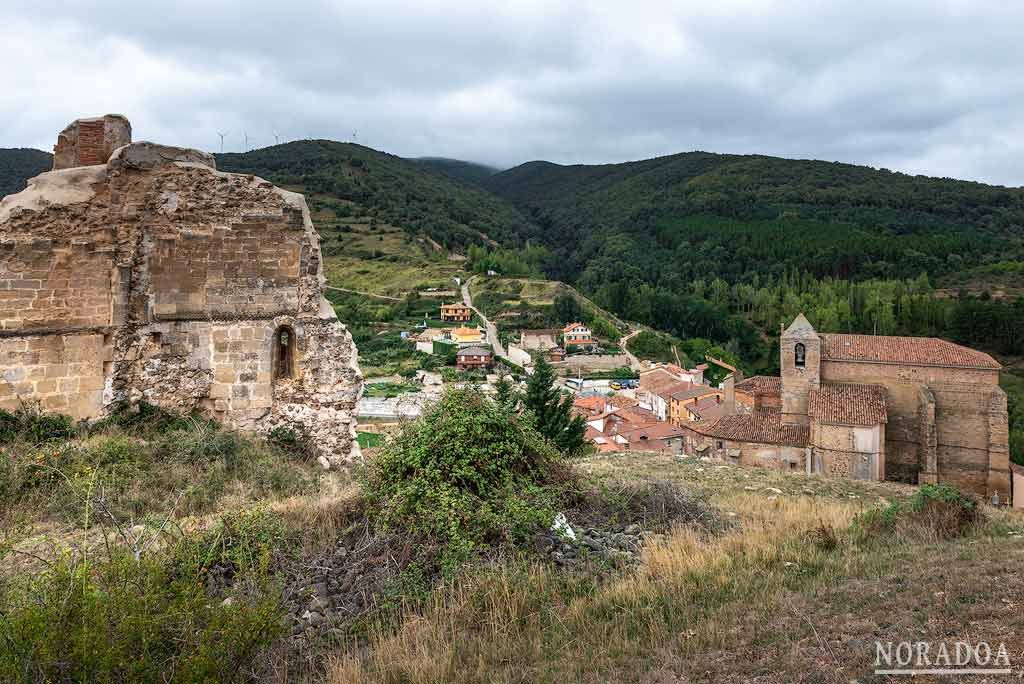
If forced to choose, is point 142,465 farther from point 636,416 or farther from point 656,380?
point 656,380

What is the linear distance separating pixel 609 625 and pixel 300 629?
2005 millimetres

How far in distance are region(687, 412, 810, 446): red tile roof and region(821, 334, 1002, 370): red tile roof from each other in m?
3.79

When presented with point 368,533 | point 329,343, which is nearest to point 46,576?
point 368,533

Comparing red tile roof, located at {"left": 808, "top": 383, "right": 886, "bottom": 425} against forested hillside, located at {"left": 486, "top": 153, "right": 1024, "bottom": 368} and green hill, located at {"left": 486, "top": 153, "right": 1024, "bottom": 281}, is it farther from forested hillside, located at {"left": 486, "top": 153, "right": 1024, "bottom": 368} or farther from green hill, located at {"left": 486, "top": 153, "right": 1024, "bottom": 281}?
green hill, located at {"left": 486, "top": 153, "right": 1024, "bottom": 281}

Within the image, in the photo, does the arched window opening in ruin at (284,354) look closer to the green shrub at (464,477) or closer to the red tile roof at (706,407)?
the green shrub at (464,477)

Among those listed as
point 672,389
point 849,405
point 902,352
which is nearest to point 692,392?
point 672,389

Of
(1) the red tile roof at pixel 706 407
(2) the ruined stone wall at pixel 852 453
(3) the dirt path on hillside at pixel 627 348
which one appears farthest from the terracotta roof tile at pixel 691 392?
(2) the ruined stone wall at pixel 852 453

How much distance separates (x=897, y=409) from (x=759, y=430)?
6.36 metres

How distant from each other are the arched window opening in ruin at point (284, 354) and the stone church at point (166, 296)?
21 mm

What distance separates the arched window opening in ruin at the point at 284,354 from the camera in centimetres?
Answer: 845

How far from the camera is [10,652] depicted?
8.27ft

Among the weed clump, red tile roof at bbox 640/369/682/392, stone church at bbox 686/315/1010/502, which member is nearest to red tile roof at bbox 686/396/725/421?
red tile roof at bbox 640/369/682/392

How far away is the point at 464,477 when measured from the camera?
206 inches

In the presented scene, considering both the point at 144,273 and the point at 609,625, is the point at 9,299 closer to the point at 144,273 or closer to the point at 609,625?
the point at 144,273
